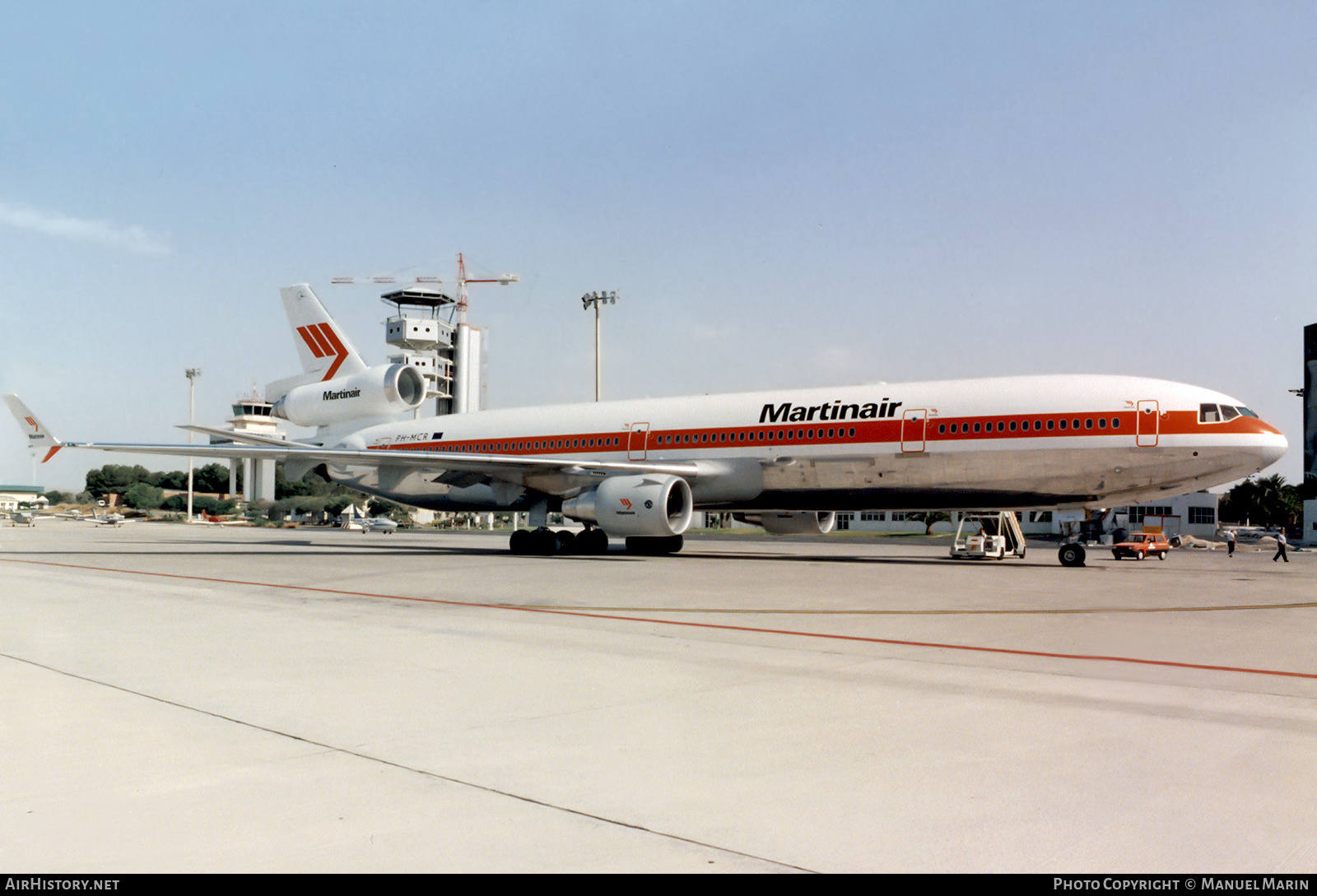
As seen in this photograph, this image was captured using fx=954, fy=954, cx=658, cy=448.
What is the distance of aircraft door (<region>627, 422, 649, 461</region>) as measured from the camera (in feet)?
83.8

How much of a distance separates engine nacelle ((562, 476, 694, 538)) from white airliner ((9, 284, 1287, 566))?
1.5 inches

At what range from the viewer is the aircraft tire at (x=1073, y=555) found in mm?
22141

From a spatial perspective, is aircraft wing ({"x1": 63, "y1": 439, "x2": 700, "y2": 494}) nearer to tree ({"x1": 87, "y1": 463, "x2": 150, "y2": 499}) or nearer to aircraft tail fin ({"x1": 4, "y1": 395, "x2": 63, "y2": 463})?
aircraft tail fin ({"x1": 4, "y1": 395, "x2": 63, "y2": 463})

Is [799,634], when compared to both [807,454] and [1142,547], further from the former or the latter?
[1142,547]

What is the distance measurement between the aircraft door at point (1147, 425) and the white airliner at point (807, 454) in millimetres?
35

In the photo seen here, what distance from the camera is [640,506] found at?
73.0 feet

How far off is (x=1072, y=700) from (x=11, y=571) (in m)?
18.9

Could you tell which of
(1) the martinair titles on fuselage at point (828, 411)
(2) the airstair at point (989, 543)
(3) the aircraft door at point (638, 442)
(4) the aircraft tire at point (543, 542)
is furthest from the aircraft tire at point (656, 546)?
(2) the airstair at point (989, 543)

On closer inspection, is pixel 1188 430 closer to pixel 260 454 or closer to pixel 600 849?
pixel 600 849

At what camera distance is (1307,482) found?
84.2 metres

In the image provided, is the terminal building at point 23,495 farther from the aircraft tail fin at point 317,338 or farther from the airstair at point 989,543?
the airstair at point 989,543

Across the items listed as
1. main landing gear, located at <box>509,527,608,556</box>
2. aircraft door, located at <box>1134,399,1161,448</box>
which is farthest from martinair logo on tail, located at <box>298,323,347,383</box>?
aircraft door, located at <box>1134,399,1161,448</box>

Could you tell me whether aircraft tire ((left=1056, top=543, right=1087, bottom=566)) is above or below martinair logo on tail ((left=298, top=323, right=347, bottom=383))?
below
